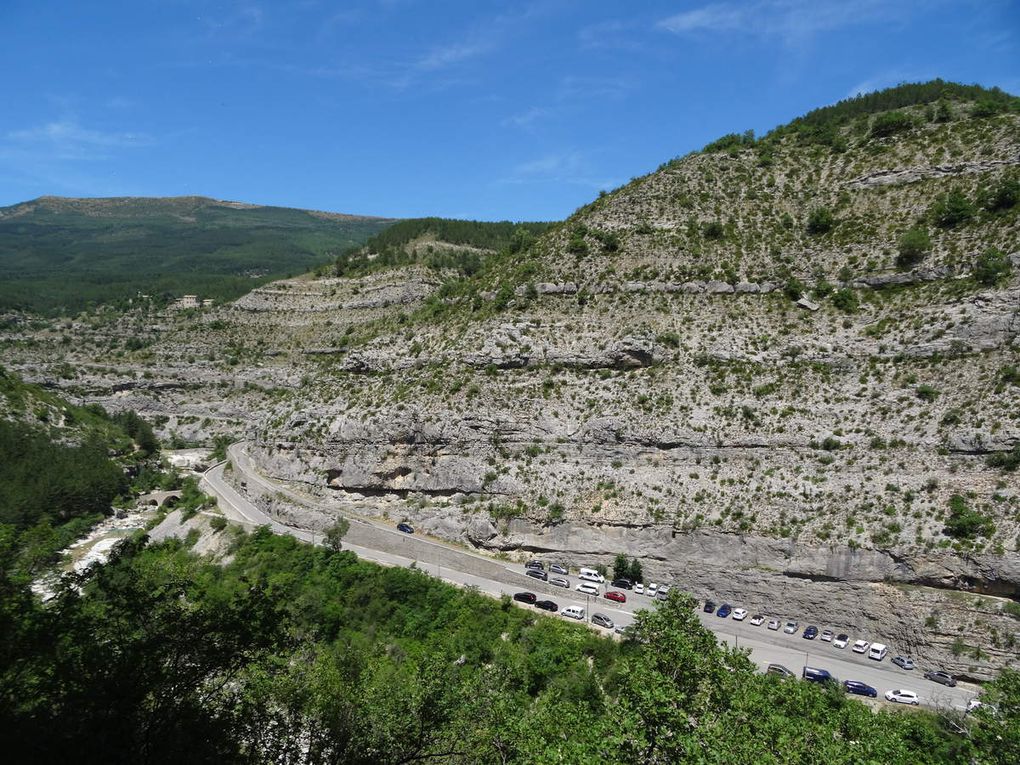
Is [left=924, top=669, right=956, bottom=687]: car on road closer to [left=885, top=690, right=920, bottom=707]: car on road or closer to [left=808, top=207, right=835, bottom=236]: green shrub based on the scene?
[left=885, top=690, right=920, bottom=707]: car on road

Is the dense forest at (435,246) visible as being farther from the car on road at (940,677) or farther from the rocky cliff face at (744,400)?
the car on road at (940,677)

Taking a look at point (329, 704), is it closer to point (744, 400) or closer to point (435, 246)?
point (744, 400)

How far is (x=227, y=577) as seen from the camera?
44719mm

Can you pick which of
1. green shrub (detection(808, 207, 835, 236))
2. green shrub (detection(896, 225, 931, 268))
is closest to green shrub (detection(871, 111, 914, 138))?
green shrub (detection(808, 207, 835, 236))

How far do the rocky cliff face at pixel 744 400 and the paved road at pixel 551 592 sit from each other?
187cm

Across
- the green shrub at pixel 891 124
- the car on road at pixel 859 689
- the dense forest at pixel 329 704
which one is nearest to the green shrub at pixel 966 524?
the car on road at pixel 859 689

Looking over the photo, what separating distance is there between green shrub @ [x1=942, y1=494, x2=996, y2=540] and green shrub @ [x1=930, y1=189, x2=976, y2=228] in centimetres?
2420

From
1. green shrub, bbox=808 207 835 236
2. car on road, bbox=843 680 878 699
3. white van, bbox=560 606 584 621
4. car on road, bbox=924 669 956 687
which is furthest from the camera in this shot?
green shrub, bbox=808 207 835 236

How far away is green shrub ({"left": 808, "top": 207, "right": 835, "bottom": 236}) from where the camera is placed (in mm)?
51781

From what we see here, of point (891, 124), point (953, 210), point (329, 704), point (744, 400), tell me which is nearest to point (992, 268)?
point (953, 210)

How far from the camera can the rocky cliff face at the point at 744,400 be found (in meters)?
34.0

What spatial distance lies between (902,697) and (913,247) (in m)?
33.1

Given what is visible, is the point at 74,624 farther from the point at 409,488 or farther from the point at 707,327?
the point at 707,327

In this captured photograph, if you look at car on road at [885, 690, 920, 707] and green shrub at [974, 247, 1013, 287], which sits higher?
green shrub at [974, 247, 1013, 287]
